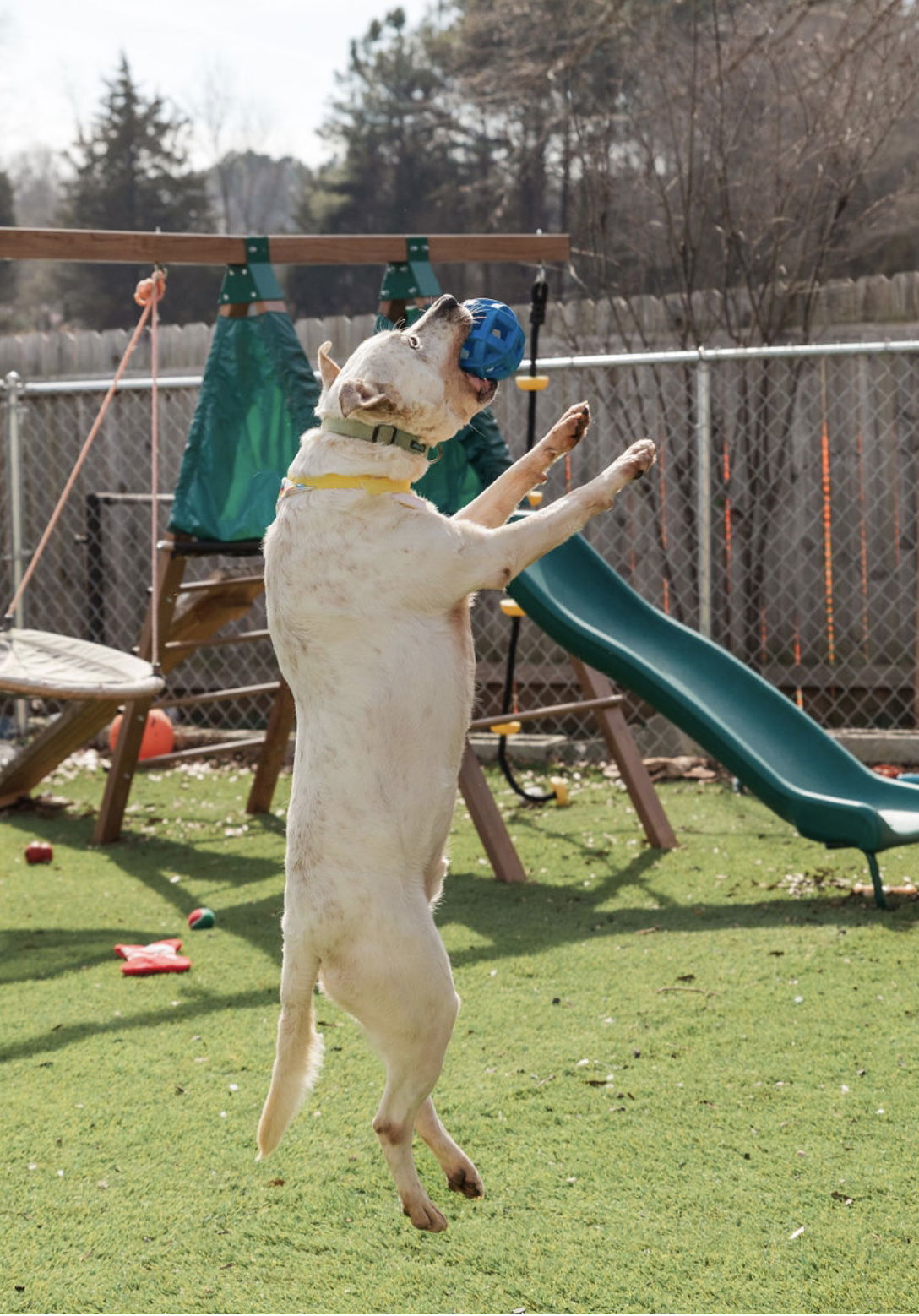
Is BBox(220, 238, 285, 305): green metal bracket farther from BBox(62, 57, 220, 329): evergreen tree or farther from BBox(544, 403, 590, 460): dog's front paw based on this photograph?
BBox(62, 57, 220, 329): evergreen tree

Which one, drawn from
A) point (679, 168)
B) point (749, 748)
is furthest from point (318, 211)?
point (749, 748)

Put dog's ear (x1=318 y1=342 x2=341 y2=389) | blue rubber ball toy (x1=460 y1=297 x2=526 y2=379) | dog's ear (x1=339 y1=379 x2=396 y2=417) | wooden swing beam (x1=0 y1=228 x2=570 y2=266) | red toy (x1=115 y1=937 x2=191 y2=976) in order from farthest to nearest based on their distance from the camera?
wooden swing beam (x1=0 y1=228 x2=570 y2=266)
red toy (x1=115 y1=937 x2=191 y2=976)
dog's ear (x1=318 y1=342 x2=341 y2=389)
blue rubber ball toy (x1=460 y1=297 x2=526 y2=379)
dog's ear (x1=339 y1=379 x2=396 y2=417)

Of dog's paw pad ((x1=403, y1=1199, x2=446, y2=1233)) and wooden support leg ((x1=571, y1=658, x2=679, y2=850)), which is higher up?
dog's paw pad ((x1=403, y1=1199, x2=446, y2=1233))

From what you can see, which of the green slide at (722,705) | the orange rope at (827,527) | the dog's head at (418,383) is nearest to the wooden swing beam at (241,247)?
the green slide at (722,705)

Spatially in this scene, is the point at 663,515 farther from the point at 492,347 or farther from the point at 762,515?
the point at 492,347

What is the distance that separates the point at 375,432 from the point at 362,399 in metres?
0.06

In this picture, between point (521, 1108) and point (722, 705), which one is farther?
point (722, 705)

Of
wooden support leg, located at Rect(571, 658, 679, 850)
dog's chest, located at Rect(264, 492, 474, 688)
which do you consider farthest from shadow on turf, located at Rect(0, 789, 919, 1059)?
dog's chest, located at Rect(264, 492, 474, 688)

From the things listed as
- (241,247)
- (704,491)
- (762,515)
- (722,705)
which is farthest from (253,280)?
(762,515)

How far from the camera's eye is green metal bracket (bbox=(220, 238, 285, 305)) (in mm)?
5250

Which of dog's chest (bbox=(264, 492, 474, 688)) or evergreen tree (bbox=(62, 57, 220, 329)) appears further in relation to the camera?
evergreen tree (bbox=(62, 57, 220, 329))

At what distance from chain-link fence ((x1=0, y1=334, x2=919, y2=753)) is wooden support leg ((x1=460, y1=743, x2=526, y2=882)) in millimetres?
2229

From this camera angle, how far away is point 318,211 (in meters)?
21.3

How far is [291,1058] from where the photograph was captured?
2158 mm
